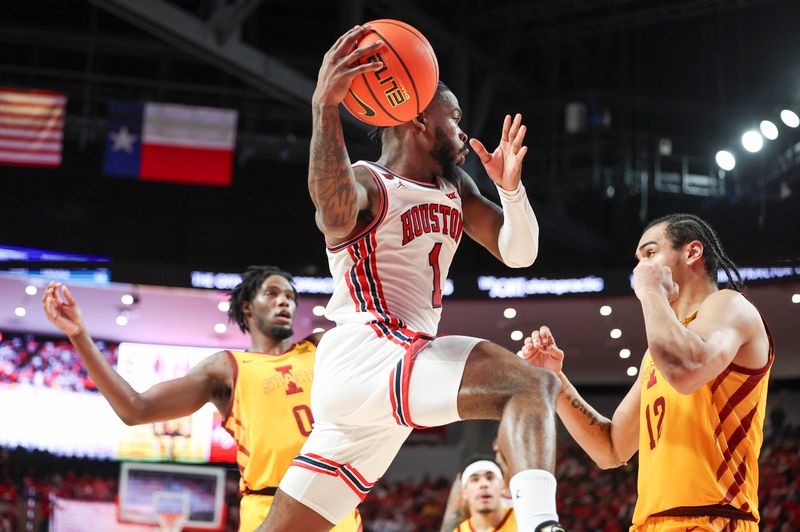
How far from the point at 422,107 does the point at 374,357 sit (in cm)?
96

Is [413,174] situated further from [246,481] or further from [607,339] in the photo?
[607,339]

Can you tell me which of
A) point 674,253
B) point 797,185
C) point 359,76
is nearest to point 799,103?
point 797,185

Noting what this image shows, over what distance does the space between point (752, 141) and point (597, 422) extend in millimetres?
9791

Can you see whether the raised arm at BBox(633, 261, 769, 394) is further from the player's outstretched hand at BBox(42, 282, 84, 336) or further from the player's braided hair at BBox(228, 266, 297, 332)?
the player's braided hair at BBox(228, 266, 297, 332)

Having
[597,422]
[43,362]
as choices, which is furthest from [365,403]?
[43,362]

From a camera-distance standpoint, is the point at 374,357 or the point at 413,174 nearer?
the point at 374,357

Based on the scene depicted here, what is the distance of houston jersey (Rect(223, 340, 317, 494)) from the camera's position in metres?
4.98

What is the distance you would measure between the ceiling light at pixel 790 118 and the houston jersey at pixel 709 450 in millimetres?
9367

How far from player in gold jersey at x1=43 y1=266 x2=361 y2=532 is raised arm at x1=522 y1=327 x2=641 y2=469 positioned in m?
1.26

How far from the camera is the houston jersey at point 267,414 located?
4.98 m

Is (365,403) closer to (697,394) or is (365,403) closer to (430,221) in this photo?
(430,221)

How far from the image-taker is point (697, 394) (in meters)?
3.64

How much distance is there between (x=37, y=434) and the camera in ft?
59.2

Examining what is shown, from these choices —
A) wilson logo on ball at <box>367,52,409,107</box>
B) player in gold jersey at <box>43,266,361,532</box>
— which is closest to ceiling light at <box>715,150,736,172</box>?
player in gold jersey at <box>43,266,361,532</box>
